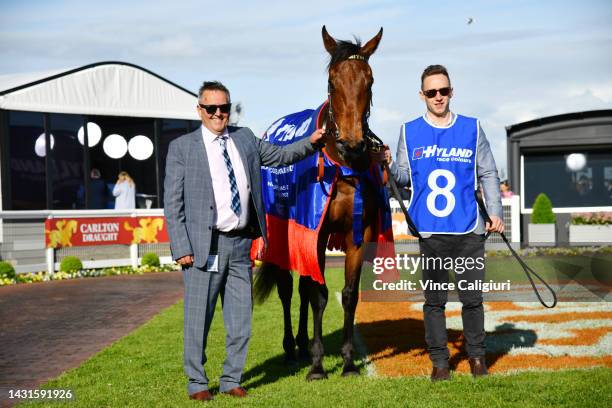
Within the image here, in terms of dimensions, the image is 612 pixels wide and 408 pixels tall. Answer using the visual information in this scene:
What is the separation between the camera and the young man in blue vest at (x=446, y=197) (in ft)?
18.7

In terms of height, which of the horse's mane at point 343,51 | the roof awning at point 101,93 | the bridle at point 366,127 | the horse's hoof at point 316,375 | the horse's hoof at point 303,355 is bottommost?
the horse's hoof at point 303,355

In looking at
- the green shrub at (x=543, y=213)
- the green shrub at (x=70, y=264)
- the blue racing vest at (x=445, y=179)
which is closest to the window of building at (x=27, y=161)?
the green shrub at (x=70, y=264)

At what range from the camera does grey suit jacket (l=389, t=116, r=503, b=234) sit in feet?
19.0

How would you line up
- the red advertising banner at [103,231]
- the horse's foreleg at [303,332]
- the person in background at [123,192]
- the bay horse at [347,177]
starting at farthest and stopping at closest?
the person in background at [123,192] → the red advertising banner at [103,231] → the horse's foreleg at [303,332] → the bay horse at [347,177]

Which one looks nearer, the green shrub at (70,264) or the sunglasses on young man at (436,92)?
the sunglasses on young man at (436,92)

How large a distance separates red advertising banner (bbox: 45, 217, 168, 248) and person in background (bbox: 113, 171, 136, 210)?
130 cm

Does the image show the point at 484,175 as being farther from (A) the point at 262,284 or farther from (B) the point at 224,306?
(A) the point at 262,284

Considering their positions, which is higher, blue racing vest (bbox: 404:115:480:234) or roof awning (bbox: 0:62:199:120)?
roof awning (bbox: 0:62:199:120)

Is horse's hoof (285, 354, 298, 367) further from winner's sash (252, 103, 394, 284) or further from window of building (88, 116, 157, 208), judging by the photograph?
window of building (88, 116, 157, 208)

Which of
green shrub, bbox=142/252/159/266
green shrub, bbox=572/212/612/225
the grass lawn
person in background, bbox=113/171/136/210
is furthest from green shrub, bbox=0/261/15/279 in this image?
green shrub, bbox=572/212/612/225

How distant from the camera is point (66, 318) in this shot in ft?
34.7

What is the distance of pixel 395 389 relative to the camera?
554cm

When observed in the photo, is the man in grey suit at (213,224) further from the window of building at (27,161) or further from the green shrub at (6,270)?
the window of building at (27,161)

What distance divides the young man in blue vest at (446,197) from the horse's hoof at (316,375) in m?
0.91
